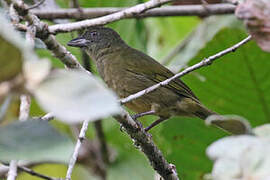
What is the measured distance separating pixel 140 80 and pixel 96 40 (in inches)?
28.8

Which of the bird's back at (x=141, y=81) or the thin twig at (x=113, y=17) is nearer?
the thin twig at (x=113, y=17)

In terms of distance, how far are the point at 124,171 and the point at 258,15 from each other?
3132mm

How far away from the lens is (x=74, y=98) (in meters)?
0.97

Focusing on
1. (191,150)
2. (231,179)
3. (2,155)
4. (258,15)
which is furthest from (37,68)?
(191,150)

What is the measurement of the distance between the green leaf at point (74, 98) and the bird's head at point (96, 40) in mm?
3517

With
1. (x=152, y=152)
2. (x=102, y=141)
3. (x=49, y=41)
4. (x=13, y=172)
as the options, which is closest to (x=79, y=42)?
(x=102, y=141)

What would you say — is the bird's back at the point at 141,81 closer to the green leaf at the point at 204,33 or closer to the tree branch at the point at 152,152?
the green leaf at the point at 204,33

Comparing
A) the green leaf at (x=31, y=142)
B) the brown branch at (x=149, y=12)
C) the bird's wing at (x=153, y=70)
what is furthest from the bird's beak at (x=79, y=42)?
the green leaf at (x=31, y=142)

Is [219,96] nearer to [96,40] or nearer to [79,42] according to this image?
[79,42]

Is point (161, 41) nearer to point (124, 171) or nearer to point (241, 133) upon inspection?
point (124, 171)

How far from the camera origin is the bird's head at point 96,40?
4.69 metres

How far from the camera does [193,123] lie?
380cm

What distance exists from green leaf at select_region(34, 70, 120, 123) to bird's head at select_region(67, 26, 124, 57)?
3.52m

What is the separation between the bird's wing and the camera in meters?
4.27
